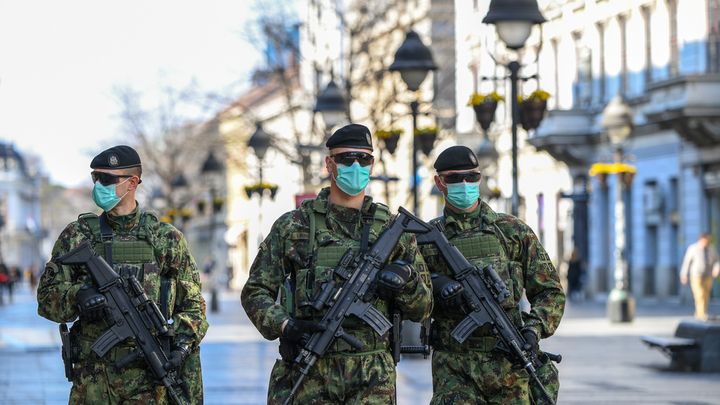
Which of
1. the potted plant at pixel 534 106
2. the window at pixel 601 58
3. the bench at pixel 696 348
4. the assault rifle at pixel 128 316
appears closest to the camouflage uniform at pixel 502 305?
the assault rifle at pixel 128 316

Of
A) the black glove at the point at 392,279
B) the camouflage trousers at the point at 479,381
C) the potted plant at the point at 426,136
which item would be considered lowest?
the camouflage trousers at the point at 479,381

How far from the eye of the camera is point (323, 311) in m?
5.35

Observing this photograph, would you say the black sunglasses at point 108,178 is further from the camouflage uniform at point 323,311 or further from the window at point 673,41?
the window at point 673,41

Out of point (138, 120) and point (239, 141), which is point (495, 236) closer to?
point (239, 141)

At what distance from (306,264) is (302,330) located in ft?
1.26

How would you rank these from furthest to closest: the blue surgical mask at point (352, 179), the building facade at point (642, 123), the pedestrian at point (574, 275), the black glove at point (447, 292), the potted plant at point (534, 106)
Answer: the pedestrian at point (574, 275), the building facade at point (642, 123), the potted plant at point (534, 106), the black glove at point (447, 292), the blue surgical mask at point (352, 179)

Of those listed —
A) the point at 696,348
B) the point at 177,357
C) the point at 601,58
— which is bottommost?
the point at 696,348

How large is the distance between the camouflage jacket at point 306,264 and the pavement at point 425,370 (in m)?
5.83

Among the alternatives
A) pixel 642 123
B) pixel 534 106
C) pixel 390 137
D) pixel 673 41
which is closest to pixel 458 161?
pixel 534 106

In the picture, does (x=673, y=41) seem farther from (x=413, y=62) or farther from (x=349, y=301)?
(x=349, y=301)

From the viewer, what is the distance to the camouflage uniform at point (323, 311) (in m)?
5.34

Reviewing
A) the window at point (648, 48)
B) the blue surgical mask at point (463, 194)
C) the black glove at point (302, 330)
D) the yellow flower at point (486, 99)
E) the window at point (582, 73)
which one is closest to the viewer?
the black glove at point (302, 330)

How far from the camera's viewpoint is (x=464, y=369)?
621 cm

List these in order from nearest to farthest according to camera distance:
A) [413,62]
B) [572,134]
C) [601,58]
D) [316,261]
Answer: [316,261] → [413,62] → [572,134] → [601,58]
